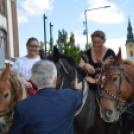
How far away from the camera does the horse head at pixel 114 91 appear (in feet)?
9.85

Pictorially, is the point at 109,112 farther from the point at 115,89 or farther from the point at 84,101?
the point at 84,101

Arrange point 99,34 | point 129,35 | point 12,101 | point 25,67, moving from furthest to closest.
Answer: point 129,35 → point 25,67 → point 99,34 → point 12,101

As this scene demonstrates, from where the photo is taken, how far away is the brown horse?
293 cm

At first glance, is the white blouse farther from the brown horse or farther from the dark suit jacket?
the dark suit jacket

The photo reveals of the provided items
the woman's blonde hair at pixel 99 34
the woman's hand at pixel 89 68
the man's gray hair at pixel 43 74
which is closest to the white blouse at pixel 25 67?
the woman's hand at pixel 89 68

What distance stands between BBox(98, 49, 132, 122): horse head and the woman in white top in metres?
1.58

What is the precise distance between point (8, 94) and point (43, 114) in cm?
148

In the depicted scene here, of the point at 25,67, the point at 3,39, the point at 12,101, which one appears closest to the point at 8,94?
the point at 12,101

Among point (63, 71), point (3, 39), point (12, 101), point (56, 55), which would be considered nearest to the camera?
point (12, 101)

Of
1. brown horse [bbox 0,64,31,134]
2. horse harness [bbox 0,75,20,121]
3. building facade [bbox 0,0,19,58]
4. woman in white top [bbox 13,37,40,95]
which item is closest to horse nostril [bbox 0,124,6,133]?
brown horse [bbox 0,64,31,134]

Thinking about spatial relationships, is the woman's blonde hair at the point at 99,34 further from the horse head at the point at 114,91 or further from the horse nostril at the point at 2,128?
the horse nostril at the point at 2,128

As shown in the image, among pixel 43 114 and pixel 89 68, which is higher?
pixel 89 68

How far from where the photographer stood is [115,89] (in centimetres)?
302

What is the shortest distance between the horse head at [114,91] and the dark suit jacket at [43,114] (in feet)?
4.37
